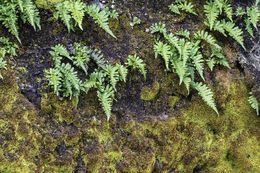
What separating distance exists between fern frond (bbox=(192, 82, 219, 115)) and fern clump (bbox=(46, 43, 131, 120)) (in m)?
1.47

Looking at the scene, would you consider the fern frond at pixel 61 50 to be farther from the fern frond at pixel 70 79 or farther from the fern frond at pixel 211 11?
the fern frond at pixel 211 11

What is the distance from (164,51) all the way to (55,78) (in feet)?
6.84

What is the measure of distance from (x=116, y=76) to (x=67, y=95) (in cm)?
100

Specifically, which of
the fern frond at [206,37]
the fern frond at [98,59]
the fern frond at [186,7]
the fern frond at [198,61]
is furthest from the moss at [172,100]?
the fern frond at [186,7]

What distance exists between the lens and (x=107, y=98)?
4.90 m

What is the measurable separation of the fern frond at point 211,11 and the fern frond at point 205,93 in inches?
49.6

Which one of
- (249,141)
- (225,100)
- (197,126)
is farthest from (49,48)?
(249,141)

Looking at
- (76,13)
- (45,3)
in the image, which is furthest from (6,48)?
(76,13)

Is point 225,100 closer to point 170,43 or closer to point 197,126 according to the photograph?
point 197,126

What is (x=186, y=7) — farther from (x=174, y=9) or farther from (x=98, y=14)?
(x=98, y=14)

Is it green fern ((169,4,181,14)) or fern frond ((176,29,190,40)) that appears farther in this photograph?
green fern ((169,4,181,14))

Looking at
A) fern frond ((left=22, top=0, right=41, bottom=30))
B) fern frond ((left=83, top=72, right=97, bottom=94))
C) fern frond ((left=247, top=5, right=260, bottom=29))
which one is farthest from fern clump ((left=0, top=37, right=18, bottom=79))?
fern frond ((left=247, top=5, right=260, bottom=29))

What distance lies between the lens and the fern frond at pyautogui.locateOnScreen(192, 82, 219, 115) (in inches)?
208

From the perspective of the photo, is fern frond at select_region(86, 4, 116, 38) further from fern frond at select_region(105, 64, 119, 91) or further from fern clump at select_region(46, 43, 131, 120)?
fern frond at select_region(105, 64, 119, 91)
